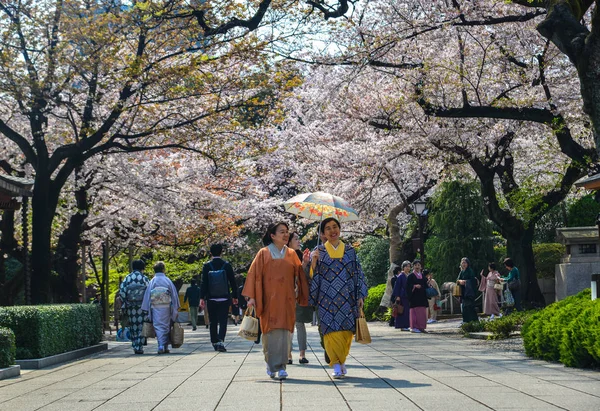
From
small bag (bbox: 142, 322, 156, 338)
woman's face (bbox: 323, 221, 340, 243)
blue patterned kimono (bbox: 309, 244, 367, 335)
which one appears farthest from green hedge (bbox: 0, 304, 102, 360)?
woman's face (bbox: 323, 221, 340, 243)

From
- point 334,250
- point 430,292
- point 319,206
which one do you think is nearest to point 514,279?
point 430,292

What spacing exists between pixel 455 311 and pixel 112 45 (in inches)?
731

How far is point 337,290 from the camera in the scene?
33.7 feet

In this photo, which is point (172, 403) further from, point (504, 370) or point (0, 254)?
point (0, 254)

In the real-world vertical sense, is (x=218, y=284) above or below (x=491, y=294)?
above

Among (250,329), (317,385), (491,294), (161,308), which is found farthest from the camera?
(491,294)

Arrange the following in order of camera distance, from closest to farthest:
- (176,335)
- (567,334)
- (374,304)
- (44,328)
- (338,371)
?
1. (338,371)
2. (567,334)
3. (44,328)
4. (176,335)
5. (374,304)

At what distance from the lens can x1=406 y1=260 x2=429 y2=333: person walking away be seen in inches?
886

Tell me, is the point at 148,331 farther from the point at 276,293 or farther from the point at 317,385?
the point at 317,385

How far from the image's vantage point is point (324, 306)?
1027 centimetres

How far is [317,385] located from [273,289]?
1.51m

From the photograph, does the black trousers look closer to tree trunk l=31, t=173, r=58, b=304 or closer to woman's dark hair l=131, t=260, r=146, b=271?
woman's dark hair l=131, t=260, r=146, b=271

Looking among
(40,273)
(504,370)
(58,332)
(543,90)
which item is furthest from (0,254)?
(504,370)

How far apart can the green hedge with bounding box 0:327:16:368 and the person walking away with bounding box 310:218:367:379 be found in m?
4.49
